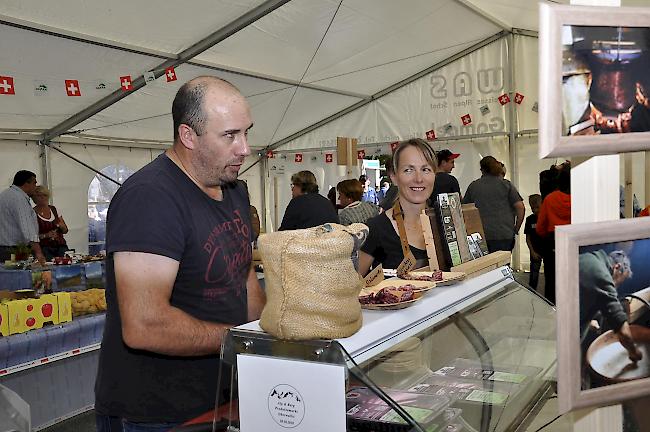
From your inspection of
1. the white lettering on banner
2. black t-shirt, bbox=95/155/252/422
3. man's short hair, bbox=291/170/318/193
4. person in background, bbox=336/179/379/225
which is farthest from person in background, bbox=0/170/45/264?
the white lettering on banner

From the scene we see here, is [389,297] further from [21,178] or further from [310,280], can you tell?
[21,178]

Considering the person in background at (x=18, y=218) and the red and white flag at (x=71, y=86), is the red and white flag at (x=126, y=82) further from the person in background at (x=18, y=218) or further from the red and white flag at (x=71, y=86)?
the person in background at (x=18, y=218)

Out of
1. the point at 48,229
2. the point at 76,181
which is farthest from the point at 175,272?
the point at 76,181

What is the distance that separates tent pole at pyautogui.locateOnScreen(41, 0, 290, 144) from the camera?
729cm

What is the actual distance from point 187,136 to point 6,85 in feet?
17.7

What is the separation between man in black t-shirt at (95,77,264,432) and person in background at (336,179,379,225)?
336 cm

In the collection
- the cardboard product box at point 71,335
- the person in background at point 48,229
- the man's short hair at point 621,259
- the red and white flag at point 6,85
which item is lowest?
the cardboard product box at point 71,335

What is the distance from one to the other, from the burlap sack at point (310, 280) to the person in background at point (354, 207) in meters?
3.95

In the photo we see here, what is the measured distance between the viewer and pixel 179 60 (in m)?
7.78

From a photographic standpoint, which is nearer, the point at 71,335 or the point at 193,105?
the point at 193,105

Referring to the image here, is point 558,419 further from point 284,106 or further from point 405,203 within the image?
point 284,106

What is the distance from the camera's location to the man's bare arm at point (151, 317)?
1.58m

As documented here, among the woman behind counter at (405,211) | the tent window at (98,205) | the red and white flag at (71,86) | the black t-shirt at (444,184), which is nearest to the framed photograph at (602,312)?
the woman behind counter at (405,211)

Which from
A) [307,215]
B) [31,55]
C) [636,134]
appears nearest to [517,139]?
[307,215]
